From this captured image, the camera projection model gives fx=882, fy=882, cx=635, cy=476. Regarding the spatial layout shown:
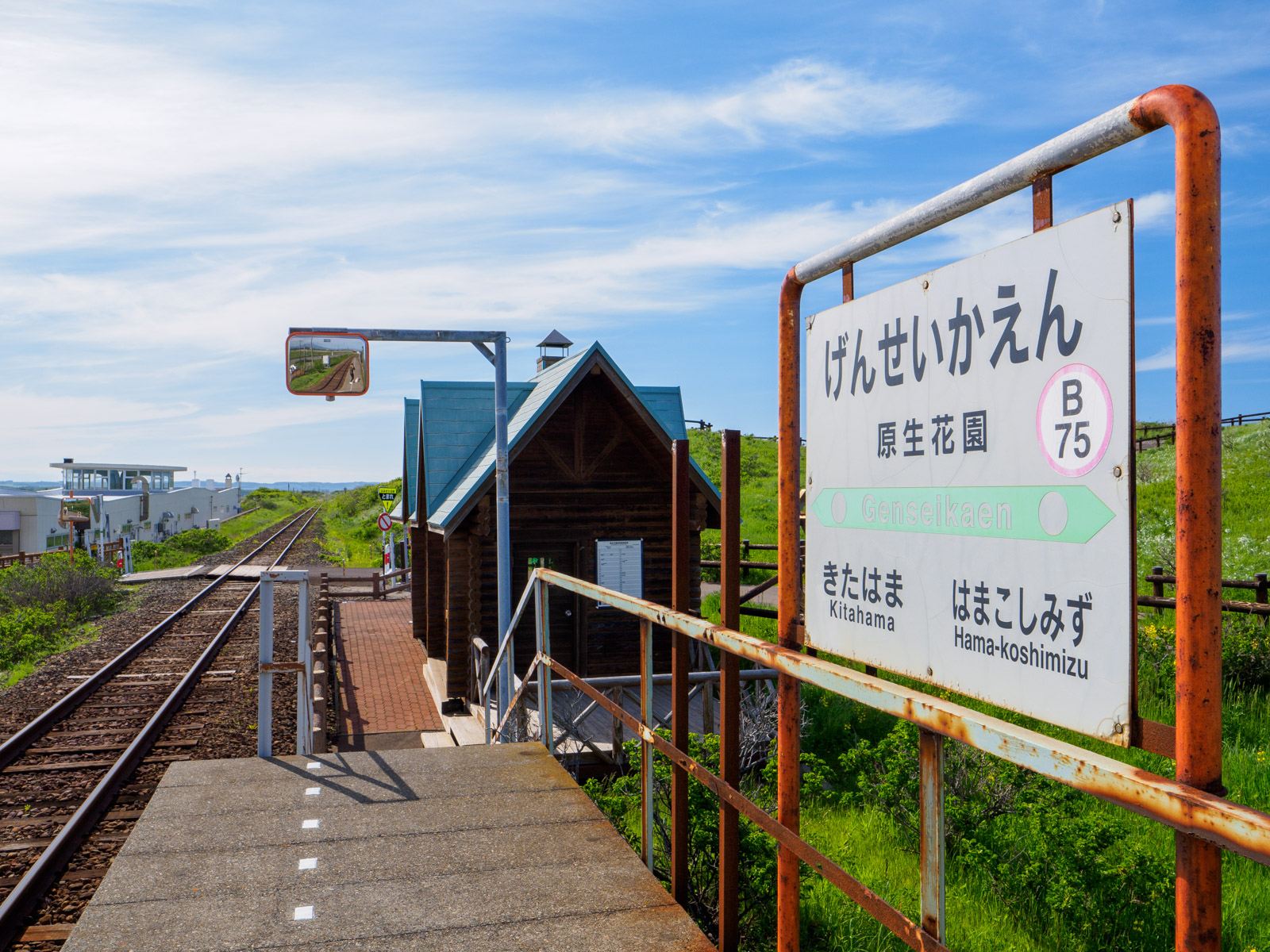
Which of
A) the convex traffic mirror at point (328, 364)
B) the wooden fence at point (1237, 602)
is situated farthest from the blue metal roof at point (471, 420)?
the wooden fence at point (1237, 602)

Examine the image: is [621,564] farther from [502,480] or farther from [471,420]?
[471,420]

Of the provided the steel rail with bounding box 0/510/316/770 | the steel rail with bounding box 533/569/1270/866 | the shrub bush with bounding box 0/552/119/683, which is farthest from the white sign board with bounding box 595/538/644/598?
the steel rail with bounding box 533/569/1270/866

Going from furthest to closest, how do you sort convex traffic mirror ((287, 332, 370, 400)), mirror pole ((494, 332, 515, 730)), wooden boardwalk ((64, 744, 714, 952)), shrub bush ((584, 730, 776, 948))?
1. convex traffic mirror ((287, 332, 370, 400))
2. mirror pole ((494, 332, 515, 730))
3. shrub bush ((584, 730, 776, 948))
4. wooden boardwalk ((64, 744, 714, 952))

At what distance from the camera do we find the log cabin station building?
1359cm

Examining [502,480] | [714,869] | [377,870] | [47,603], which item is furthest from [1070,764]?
[47,603]

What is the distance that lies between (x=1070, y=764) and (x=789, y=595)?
1.35 meters

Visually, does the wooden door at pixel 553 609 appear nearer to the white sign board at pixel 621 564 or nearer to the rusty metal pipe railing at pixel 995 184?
the white sign board at pixel 621 564

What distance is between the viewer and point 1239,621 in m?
12.4

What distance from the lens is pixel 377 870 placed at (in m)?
3.93

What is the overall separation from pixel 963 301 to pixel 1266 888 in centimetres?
557

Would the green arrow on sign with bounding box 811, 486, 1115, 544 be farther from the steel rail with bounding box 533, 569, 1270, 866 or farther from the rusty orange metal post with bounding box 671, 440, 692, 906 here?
the rusty orange metal post with bounding box 671, 440, 692, 906

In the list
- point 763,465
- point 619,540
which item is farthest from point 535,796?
point 763,465

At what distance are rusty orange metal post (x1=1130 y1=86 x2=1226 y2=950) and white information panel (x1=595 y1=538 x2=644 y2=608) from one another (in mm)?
12851

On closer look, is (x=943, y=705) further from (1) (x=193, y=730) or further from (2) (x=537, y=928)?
(1) (x=193, y=730)
